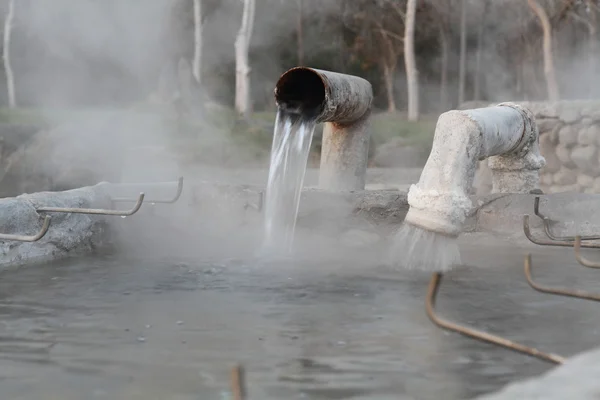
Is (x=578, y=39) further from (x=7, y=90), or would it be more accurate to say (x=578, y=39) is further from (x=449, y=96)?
(x=7, y=90)

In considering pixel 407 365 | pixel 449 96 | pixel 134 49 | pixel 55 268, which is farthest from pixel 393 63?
pixel 407 365

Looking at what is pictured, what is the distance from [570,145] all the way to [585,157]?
0.17m

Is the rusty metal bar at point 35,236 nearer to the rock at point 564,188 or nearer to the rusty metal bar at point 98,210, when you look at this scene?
the rusty metal bar at point 98,210

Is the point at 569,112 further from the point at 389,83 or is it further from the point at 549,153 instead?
the point at 389,83

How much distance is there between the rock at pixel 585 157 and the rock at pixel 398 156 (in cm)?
640

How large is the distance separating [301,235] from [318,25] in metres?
15.7

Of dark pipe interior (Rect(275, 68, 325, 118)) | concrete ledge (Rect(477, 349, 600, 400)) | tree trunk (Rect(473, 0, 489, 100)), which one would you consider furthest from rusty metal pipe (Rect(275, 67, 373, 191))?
tree trunk (Rect(473, 0, 489, 100))

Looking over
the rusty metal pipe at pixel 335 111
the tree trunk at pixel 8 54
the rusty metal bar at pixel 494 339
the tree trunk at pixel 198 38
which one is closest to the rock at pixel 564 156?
the rusty metal pipe at pixel 335 111

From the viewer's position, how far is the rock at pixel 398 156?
46.8 feet

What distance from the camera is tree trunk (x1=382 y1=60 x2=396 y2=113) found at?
2106 centimetres

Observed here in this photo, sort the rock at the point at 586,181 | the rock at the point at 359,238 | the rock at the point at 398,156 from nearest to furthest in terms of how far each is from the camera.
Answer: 1. the rock at the point at 359,238
2. the rock at the point at 586,181
3. the rock at the point at 398,156

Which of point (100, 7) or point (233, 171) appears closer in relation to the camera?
point (233, 171)

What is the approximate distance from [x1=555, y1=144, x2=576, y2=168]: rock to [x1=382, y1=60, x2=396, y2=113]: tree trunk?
1314cm

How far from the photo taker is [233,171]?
38.5 ft
